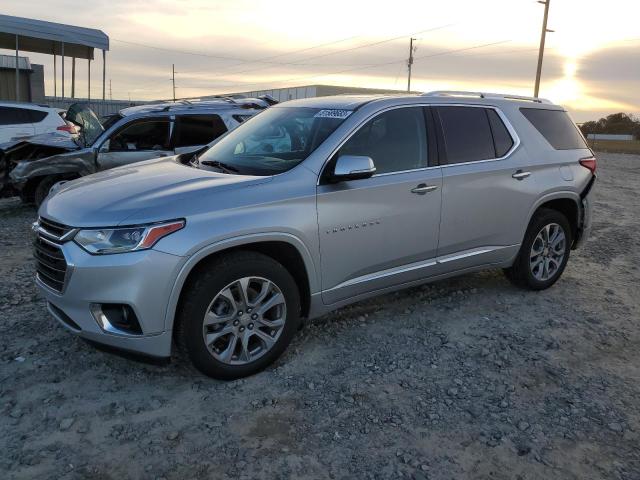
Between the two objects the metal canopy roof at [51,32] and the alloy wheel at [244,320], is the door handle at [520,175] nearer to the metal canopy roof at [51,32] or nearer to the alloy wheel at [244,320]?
the alloy wheel at [244,320]

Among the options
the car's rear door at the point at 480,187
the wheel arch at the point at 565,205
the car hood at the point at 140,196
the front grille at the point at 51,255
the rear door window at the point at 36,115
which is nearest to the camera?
the car hood at the point at 140,196

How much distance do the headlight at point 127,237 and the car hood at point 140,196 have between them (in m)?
0.04

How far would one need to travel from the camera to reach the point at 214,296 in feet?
10.8

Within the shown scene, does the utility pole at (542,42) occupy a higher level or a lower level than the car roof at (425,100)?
higher

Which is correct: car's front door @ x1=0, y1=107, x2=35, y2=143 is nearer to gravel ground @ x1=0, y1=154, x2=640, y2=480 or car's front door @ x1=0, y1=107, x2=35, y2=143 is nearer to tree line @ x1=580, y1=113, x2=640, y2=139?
gravel ground @ x1=0, y1=154, x2=640, y2=480

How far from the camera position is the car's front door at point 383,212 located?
377 cm

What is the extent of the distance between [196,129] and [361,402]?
5.69 m

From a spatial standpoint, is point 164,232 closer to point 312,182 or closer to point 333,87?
point 312,182

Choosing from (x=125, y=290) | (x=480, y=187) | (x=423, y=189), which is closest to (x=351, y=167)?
(x=423, y=189)

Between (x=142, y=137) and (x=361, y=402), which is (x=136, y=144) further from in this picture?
(x=361, y=402)

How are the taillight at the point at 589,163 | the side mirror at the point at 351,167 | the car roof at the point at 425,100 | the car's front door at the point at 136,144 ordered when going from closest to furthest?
the side mirror at the point at 351,167 < the car roof at the point at 425,100 < the taillight at the point at 589,163 < the car's front door at the point at 136,144

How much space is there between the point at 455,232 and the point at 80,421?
3012mm

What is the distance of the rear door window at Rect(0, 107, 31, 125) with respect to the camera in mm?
11414

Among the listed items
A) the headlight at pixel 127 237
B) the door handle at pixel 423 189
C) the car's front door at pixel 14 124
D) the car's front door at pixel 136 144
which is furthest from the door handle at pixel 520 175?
the car's front door at pixel 14 124
